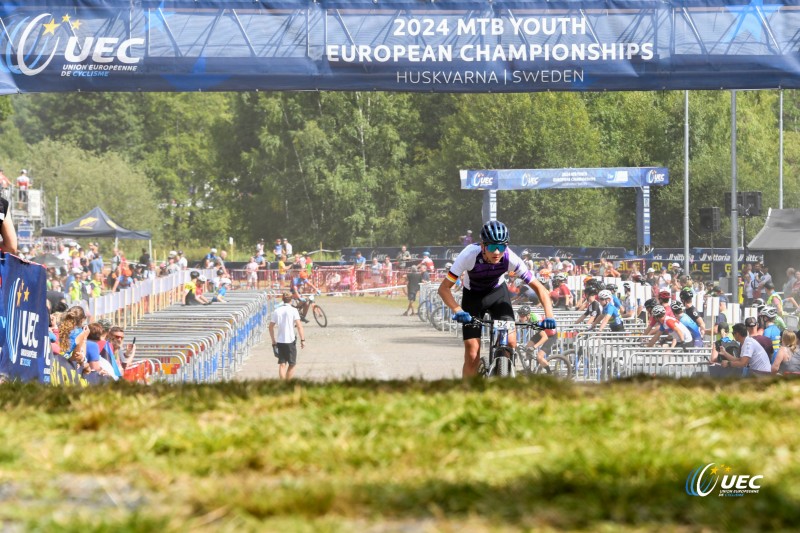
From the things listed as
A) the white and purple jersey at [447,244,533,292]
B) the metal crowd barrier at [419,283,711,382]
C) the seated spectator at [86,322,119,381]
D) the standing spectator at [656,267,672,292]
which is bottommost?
the metal crowd barrier at [419,283,711,382]

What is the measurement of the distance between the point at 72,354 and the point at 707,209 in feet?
77.7

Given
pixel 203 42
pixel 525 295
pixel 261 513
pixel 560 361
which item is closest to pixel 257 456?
pixel 261 513

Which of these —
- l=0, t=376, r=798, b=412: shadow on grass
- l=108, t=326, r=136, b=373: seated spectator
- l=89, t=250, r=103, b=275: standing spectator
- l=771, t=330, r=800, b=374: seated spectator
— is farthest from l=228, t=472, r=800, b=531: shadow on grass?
l=89, t=250, r=103, b=275: standing spectator

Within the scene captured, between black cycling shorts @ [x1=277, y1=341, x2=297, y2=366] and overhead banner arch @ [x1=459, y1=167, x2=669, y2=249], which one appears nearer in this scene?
black cycling shorts @ [x1=277, y1=341, x2=297, y2=366]

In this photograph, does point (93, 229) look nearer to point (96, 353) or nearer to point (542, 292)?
point (96, 353)

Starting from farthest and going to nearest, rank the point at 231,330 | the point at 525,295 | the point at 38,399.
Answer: the point at 525,295, the point at 231,330, the point at 38,399

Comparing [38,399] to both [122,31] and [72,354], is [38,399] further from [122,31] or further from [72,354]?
[122,31]

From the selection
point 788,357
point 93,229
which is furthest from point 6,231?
point 93,229

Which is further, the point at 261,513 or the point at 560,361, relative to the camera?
the point at 560,361

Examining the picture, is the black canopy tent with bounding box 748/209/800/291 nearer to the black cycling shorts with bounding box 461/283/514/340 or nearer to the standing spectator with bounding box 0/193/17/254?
the black cycling shorts with bounding box 461/283/514/340

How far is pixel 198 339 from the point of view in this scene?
18703 millimetres

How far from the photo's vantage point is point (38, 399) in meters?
6.53

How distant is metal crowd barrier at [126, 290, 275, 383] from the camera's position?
55.1ft

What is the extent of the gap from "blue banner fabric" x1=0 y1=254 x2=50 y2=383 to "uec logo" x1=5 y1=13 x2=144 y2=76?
21.2ft
